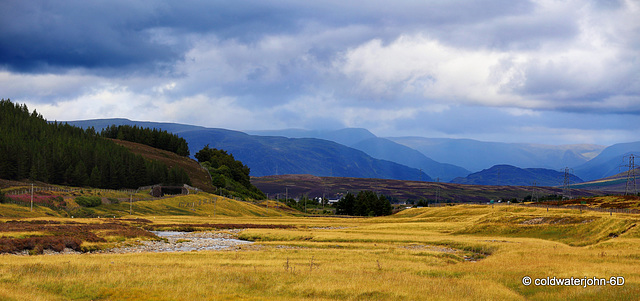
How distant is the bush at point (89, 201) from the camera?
126 metres

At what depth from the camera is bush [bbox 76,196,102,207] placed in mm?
126312

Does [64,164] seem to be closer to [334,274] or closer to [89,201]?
[89,201]

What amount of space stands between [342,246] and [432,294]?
37.4m

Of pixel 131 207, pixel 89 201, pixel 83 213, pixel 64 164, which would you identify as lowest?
pixel 83 213

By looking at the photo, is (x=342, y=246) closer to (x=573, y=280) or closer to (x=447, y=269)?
(x=447, y=269)

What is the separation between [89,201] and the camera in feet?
420

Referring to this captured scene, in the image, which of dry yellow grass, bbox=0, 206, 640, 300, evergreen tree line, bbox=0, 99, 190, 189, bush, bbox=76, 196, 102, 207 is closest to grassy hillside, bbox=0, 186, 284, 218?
bush, bbox=76, 196, 102, 207

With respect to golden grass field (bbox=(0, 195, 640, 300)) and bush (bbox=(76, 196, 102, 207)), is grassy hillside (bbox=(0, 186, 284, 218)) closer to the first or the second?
bush (bbox=(76, 196, 102, 207))

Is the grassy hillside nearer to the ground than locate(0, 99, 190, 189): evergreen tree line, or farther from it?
nearer to the ground

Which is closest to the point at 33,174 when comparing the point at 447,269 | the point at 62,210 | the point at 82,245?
the point at 62,210

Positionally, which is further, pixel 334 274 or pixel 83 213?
pixel 83 213

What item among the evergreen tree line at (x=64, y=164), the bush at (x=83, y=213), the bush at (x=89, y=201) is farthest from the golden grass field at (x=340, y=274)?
the evergreen tree line at (x=64, y=164)

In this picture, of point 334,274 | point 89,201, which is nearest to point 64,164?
point 89,201

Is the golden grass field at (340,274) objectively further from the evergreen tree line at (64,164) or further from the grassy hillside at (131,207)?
the evergreen tree line at (64,164)
